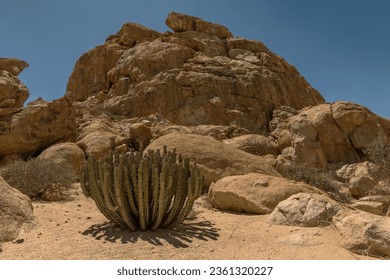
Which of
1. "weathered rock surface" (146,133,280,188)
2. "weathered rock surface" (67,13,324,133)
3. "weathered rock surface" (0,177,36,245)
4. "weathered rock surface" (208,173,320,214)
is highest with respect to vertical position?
"weathered rock surface" (67,13,324,133)

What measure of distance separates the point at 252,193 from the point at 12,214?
171 inches

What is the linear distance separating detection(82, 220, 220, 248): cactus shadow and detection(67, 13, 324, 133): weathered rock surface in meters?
21.9

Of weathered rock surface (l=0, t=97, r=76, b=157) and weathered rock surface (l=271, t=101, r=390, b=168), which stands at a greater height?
weathered rock surface (l=271, t=101, r=390, b=168)

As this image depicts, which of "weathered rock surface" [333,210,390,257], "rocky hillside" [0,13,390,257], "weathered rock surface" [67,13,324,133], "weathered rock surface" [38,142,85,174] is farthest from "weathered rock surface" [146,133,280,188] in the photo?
"weathered rock surface" [67,13,324,133]

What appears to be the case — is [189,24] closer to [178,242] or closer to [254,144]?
[254,144]

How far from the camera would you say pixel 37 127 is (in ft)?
40.8

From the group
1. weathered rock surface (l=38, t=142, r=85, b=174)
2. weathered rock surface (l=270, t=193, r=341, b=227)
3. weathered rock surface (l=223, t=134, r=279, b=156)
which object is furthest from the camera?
weathered rock surface (l=223, t=134, r=279, b=156)

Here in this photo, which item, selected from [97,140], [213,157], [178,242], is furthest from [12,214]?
[97,140]

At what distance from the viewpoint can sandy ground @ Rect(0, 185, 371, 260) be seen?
421cm

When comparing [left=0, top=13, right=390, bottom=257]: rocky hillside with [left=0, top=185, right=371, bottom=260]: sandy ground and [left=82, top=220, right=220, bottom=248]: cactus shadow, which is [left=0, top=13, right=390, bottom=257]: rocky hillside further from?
[left=82, top=220, right=220, bottom=248]: cactus shadow

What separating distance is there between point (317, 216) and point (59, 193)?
5614 millimetres

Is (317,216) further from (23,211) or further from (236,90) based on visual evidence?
(236,90)

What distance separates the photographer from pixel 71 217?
6.16m

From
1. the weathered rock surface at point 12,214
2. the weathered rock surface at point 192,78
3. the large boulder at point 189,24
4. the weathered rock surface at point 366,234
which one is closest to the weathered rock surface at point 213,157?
the weathered rock surface at point 366,234
